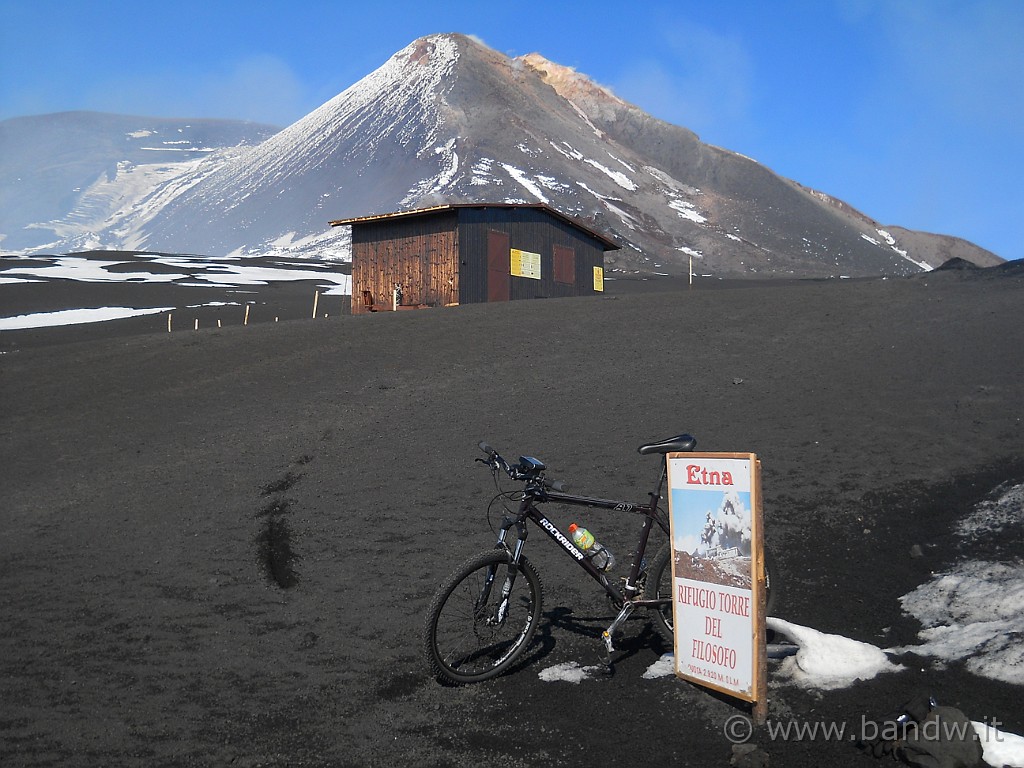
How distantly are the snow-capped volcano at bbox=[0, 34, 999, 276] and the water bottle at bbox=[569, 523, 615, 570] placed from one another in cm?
8481

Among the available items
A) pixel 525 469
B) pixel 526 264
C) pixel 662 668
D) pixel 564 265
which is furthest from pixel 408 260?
pixel 662 668

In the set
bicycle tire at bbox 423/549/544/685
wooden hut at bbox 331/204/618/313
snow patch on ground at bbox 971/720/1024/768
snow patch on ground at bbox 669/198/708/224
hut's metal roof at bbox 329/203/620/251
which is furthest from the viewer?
snow patch on ground at bbox 669/198/708/224

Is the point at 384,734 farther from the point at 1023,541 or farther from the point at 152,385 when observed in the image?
the point at 152,385

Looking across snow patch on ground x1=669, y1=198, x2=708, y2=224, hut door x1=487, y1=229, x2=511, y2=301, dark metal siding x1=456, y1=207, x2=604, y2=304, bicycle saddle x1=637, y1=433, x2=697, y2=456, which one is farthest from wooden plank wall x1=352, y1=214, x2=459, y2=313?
snow patch on ground x1=669, y1=198, x2=708, y2=224

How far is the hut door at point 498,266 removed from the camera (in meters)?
31.5

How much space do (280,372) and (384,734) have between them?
1333 centimetres

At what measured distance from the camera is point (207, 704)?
5207 mm

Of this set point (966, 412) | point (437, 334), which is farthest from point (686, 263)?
point (966, 412)

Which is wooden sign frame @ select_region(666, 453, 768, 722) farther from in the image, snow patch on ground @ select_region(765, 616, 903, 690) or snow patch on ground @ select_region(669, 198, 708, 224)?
snow patch on ground @ select_region(669, 198, 708, 224)

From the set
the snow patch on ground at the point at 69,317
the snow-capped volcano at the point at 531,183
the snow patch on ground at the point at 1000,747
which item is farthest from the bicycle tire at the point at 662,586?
the snow-capped volcano at the point at 531,183

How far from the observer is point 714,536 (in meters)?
4.78

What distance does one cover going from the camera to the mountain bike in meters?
5.23

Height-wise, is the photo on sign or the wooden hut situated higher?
the wooden hut

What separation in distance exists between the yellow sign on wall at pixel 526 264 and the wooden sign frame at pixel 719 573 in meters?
28.2
